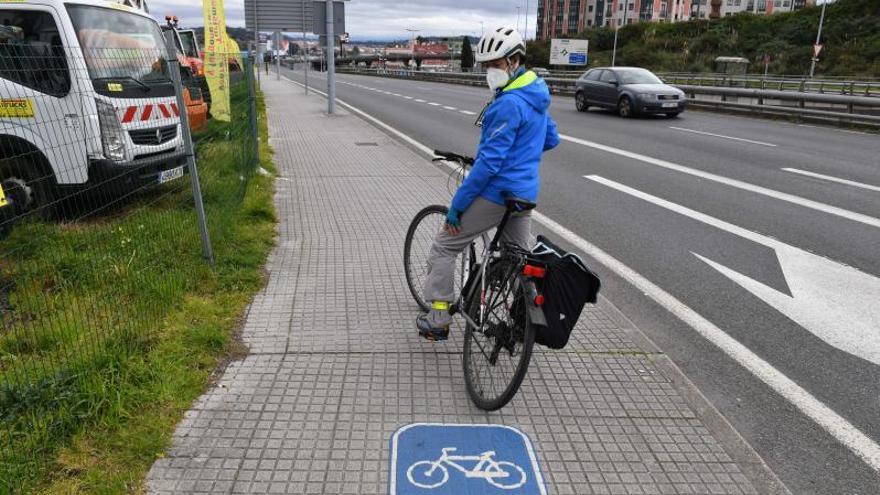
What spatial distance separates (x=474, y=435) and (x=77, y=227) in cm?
347

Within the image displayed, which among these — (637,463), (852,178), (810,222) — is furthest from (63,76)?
(852,178)

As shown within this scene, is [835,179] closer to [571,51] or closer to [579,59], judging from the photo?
[579,59]

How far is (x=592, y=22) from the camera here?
127 metres

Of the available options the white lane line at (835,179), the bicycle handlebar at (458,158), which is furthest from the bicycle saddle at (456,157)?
the white lane line at (835,179)

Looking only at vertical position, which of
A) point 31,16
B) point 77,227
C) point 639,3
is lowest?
point 77,227

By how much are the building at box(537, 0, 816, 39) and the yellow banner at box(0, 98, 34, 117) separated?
11572cm

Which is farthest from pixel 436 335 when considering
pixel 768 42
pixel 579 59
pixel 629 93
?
pixel 768 42

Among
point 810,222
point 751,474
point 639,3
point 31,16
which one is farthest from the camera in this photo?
point 639,3

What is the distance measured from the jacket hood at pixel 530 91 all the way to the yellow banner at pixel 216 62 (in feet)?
22.5

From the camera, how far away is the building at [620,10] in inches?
4540

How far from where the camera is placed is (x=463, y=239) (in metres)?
3.85

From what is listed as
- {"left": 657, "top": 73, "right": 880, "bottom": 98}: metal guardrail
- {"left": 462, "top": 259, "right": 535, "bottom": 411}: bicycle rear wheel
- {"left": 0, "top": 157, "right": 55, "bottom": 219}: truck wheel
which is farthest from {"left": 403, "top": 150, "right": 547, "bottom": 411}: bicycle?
{"left": 657, "top": 73, "right": 880, "bottom": 98}: metal guardrail

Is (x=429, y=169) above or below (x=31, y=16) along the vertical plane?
below

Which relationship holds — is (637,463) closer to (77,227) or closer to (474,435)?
(474,435)
